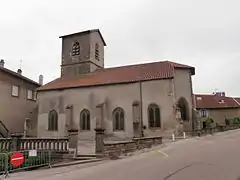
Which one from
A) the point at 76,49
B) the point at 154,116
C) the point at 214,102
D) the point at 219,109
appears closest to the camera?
the point at 154,116

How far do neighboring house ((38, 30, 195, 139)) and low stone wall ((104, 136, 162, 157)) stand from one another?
7746 mm

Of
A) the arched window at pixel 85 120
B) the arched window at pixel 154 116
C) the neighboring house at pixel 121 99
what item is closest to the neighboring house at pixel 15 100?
the neighboring house at pixel 121 99

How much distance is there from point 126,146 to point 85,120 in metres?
15.5

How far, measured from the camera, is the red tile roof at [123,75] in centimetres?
2988

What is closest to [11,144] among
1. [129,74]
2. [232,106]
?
[129,74]

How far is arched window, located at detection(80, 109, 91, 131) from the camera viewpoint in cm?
3156

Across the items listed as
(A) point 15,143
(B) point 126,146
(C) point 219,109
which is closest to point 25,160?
(A) point 15,143

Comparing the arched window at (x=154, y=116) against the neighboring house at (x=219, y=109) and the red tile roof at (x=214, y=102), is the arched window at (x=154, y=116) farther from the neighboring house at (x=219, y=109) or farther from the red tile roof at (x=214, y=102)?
the red tile roof at (x=214, y=102)

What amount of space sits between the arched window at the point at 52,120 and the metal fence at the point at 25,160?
743 inches

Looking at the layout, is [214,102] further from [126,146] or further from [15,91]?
[126,146]

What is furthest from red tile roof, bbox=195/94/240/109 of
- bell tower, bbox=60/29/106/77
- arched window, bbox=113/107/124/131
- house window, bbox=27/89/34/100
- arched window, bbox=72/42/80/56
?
Result: house window, bbox=27/89/34/100

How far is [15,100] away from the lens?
31656 mm

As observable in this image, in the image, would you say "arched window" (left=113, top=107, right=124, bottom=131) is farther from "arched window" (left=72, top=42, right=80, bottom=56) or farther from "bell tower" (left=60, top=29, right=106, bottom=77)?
"arched window" (left=72, top=42, right=80, bottom=56)

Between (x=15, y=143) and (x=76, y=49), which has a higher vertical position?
(x=76, y=49)
